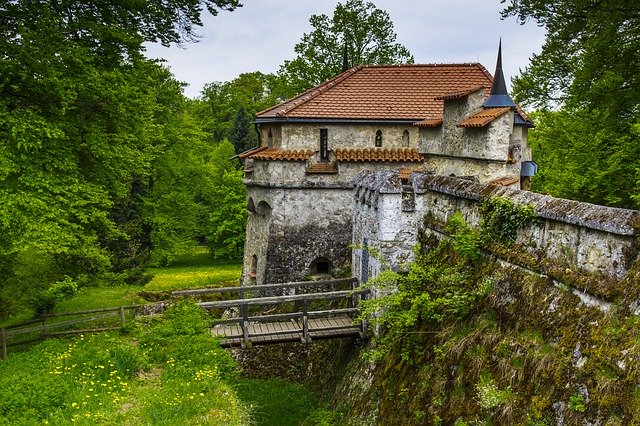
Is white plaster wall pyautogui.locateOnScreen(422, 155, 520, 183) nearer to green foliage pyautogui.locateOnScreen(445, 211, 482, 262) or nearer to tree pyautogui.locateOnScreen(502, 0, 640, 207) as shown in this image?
green foliage pyautogui.locateOnScreen(445, 211, 482, 262)

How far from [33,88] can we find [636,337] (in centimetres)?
1146

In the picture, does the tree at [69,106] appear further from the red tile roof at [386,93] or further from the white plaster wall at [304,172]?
the red tile roof at [386,93]

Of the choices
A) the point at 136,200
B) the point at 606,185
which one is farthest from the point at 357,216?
the point at 136,200

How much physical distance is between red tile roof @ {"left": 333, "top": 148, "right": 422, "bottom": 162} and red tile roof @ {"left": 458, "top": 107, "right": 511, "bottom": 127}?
486 centimetres

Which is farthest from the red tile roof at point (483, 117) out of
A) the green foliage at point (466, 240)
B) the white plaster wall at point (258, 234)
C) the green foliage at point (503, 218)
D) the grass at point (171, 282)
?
the grass at point (171, 282)

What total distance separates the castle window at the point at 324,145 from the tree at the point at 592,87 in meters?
Result: 7.10

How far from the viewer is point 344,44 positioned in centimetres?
3020

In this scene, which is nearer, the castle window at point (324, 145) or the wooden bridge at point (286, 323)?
the wooden bridge at point (286, 323)

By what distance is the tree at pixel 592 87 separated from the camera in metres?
14.7

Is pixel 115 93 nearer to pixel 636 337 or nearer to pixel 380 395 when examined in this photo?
pixel 380 395

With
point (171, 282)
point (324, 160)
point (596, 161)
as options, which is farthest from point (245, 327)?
point (171, 282)

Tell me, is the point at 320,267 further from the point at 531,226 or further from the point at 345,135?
the point at 531,226

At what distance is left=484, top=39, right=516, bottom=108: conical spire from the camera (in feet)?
46.6

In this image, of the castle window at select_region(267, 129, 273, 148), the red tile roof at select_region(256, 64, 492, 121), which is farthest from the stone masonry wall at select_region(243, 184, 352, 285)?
the red tile roof at select_region(256, 64, 492, 121)
